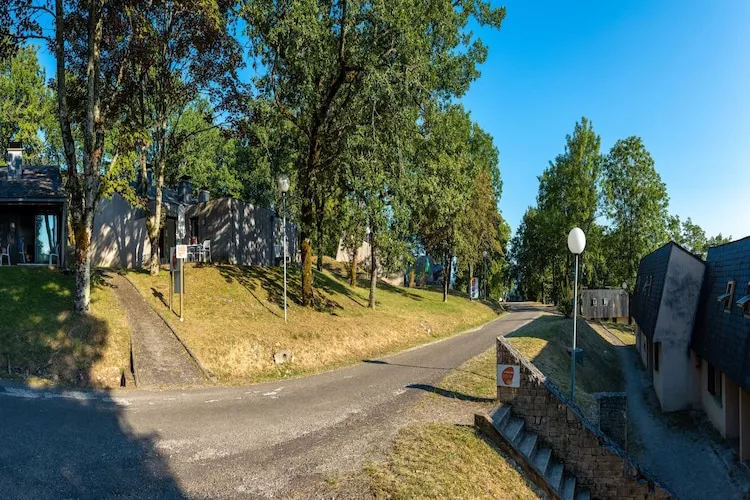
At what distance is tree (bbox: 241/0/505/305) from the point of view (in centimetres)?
1673

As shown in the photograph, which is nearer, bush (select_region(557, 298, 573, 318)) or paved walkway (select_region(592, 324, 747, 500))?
paved walkway (select_region(592, 324, 747, 500))

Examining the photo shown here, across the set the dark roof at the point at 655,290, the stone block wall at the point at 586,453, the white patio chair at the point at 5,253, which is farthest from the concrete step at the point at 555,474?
the white patio chair at the point at 5,253

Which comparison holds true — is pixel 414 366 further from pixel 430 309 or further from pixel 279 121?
pixel 430 309

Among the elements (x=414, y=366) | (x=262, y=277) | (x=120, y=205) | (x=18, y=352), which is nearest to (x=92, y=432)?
(x=18, y=352)

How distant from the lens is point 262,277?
883 inches

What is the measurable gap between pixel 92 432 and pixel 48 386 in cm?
357

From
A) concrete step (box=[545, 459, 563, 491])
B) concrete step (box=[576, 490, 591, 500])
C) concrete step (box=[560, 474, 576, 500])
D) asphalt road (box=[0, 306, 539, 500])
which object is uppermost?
asphalt road (box=[0, 306, 539, 500])

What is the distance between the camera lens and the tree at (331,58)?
1673 cm

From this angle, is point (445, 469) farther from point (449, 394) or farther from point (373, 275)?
point (373, 275)

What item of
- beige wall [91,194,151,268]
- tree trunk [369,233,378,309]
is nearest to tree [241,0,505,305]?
tree trunk [369,233,378,309]

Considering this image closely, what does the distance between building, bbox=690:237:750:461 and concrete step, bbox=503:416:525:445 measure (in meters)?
5.87

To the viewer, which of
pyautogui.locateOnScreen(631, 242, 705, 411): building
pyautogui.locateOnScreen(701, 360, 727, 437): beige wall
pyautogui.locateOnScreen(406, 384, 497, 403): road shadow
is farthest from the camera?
pyautogui.locateOnScreen(631, 242, 705, 411): building

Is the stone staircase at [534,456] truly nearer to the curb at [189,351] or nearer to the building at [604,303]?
the curb at [189,351]

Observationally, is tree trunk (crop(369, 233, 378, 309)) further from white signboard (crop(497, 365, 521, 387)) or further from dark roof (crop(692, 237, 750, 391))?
white signboard (crop(497, 365, 521, 387))
